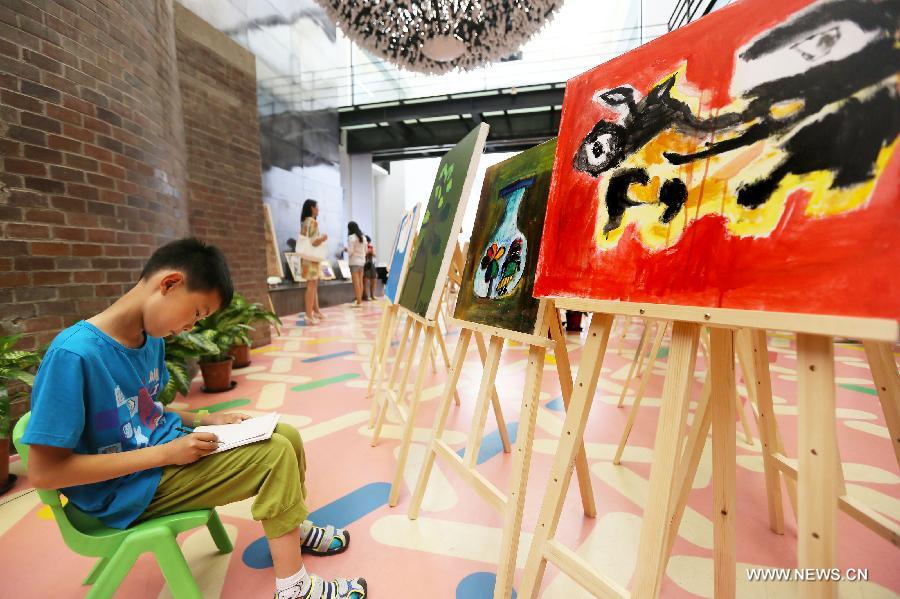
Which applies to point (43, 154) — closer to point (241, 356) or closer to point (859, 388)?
point (241, 356)

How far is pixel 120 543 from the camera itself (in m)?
0.88

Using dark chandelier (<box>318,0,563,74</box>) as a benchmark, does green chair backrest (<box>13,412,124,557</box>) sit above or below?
below

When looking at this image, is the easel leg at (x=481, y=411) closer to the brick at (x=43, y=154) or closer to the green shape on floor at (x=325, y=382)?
the green shape on floor at (x=325, y=382)

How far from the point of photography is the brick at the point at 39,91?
71.0 inches

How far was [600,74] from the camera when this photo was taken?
3.09ft

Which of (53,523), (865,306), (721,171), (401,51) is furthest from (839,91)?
(53,523)

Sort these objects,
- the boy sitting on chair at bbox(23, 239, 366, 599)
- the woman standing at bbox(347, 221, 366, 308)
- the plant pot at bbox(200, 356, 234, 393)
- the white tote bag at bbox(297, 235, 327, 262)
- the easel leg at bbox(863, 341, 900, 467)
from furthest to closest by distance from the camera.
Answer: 1. the woman standing at bbox(347, 221, 366, 308)
2. the white tote bag at bbox(297, 235, 327, 262)
3. the plant pot at bbox(200, 356, 234, 393)
4. the easel leg at bbox(863, 341, 900, 467)
5. the boy sitting on chair at bbox(23, 239, 366, 599)

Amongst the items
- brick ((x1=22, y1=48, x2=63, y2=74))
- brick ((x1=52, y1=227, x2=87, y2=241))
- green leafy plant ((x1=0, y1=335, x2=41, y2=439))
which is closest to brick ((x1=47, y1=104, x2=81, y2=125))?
brick ((x1=22, y1=48, x2=63, y2=74))

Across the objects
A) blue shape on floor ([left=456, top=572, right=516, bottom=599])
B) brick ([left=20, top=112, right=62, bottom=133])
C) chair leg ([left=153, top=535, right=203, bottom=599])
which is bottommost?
blue shape on floor ([left=456, top=572, right=516, bottom=599])

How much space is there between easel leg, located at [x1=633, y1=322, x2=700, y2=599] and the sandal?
0.87 metres

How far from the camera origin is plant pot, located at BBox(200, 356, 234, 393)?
8.82 ft

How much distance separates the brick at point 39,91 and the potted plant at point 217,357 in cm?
138

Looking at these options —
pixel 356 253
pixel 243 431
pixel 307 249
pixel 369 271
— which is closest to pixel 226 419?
pixel 243 431

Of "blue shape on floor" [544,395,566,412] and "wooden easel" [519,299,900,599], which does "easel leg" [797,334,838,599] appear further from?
"blue shape on floor" [544,395,566,412]
